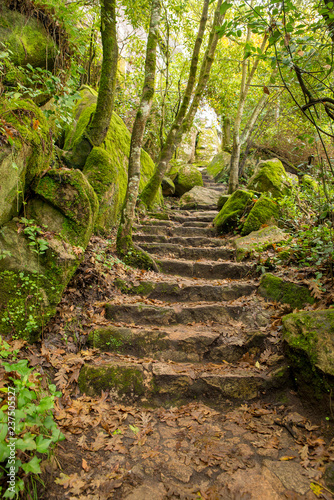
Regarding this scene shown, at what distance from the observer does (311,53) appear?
2844 millimetres

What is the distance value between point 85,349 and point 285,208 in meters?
5.46

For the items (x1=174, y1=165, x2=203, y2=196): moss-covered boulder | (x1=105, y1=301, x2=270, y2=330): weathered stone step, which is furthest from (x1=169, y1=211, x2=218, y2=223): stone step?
(x1=105, y1=301, x2=270, y2=330): weathered stone step

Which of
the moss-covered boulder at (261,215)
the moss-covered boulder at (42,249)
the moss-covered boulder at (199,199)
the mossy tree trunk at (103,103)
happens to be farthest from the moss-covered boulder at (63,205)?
the moss-covered boulder at (199,199)

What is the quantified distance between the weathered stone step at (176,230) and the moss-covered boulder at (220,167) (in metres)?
8.70

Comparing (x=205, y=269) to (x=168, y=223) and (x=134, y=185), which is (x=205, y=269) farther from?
(x=168, y=223)

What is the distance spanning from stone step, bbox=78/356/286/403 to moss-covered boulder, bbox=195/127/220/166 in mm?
21877

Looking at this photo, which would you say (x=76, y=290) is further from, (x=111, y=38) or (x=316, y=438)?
(x=111, y=38)

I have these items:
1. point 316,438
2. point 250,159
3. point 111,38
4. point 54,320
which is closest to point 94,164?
point 111,38

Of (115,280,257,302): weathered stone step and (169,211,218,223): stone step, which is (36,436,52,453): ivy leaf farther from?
(169,211,218,223): stone step

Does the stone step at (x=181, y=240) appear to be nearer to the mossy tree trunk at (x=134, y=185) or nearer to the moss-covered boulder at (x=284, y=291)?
the mossy tree trunk at (x=134, y=185)

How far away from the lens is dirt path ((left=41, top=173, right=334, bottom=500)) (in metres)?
2.04

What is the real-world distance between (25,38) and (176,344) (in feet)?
18.1

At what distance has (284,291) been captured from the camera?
3.98 m

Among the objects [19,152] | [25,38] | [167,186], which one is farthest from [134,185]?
[167,186]
